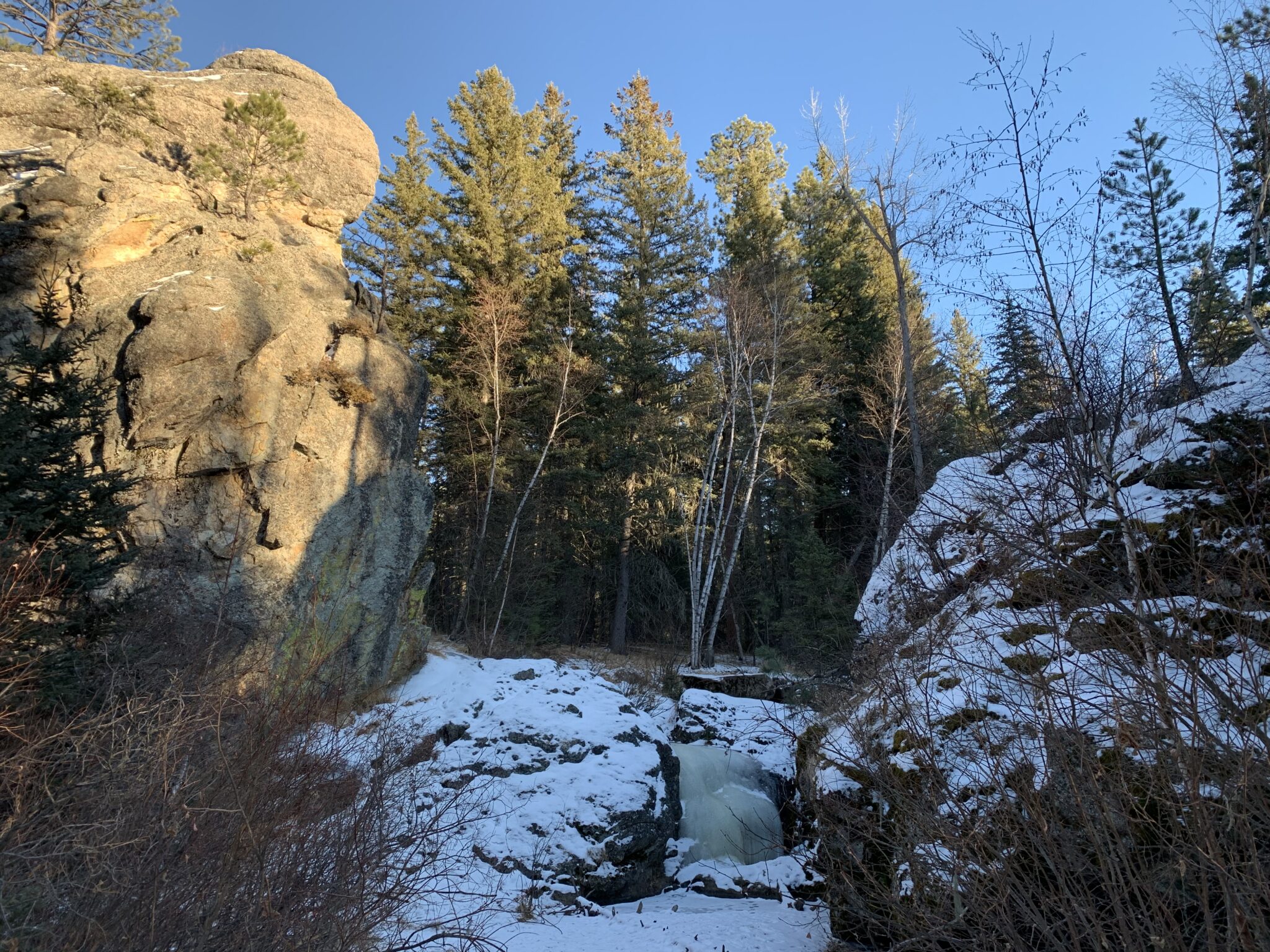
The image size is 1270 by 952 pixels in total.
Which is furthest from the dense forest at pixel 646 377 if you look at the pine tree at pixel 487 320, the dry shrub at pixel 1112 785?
the dry shrub at pixel 1112 785

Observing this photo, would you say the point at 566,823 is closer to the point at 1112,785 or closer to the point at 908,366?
the point at 1112,785

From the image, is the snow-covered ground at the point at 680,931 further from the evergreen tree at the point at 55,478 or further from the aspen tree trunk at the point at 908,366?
the aspen tree trunk at the point at 908,366

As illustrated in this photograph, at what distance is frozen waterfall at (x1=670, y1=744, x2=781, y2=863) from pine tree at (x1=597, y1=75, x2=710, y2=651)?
298 inches

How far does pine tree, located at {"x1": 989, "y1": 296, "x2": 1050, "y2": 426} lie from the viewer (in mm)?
4359

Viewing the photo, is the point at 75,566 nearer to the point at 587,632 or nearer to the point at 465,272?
the point at 465,272

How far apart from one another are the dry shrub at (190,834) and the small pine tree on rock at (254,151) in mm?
9019

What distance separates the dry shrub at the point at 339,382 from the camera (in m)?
10.7

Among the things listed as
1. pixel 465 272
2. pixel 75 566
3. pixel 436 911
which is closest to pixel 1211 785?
pixel 436 911

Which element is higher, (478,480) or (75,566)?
(478,480)

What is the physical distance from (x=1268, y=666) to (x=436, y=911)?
6.42 m

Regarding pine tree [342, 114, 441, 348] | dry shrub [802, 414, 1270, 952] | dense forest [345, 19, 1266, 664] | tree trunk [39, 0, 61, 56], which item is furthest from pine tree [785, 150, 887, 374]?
tree trunk [39, 0, 61, 56]

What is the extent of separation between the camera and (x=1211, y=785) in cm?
244

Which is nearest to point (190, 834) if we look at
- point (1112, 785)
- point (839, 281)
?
point (1112, 785)

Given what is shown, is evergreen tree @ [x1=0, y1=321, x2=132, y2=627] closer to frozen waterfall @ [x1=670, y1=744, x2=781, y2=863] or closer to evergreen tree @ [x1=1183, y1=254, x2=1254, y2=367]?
frozen waterfall @ [x1=670, y1=744, x2=781, y2=863]
